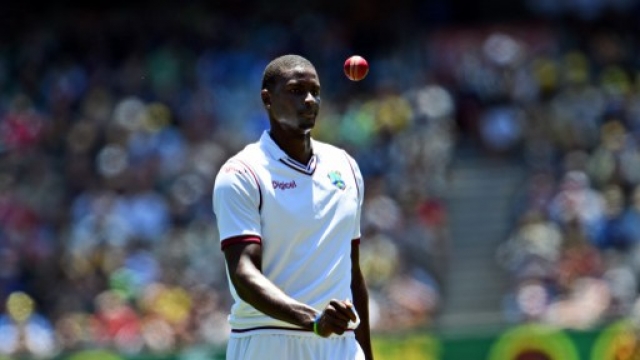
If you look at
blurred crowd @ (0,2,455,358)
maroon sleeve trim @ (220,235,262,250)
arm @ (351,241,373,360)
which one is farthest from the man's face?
blurred crowd @ (0,2,455,358)

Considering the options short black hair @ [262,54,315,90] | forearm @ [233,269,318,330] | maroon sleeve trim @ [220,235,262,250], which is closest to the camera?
forearm @ [233,269,318,330]

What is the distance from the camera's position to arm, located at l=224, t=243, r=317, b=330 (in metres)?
7.00

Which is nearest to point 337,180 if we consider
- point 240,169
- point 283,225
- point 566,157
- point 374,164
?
point 283,225

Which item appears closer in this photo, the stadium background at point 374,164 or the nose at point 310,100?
the nose at point 310,100

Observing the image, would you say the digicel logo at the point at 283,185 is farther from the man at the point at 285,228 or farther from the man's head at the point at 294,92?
the man's head at the point at 294,92

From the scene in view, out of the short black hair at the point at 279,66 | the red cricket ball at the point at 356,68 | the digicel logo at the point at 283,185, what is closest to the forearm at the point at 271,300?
the digicel logo at the point at 283,185

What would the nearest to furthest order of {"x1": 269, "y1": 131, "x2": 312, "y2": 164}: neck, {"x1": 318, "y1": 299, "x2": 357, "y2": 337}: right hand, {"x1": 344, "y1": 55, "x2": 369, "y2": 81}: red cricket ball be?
{"x1": 318, "y1": 299, "x2": 357, "y2": 337}: right hand < {"x1": 269, "y1": 131, "x2": 312, "y2": 164}: neck < {"x1": 344, "y1": 55, "x2": 369, "y2": 81}: red cricket ball

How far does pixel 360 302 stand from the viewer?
776 centimetres

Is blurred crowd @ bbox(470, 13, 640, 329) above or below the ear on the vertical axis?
above

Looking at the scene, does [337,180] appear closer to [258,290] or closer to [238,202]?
[238,202]

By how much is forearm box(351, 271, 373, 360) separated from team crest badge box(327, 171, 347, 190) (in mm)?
491

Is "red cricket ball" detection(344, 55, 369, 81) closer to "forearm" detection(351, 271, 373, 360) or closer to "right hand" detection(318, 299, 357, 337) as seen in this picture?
"forearm" detection(351, 271, 373, 360)

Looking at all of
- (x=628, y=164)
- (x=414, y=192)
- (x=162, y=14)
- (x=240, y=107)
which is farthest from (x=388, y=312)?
(x=162, y=14)

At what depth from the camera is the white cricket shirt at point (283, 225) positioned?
7.30 metres
